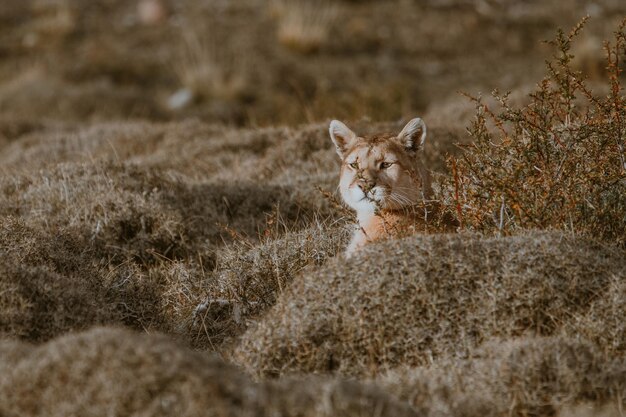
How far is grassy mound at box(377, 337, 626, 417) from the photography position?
10.7 feet

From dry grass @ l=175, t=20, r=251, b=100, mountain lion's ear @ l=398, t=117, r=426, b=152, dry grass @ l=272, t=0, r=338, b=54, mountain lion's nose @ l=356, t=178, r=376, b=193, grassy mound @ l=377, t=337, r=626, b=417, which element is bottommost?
dry grass @ l=175, t=20, r=251, b=100

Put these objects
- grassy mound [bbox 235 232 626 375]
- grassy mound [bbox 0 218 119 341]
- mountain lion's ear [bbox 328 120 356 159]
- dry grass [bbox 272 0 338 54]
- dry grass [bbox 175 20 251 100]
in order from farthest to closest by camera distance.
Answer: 1. dry grass [bbox 272 0 338 54]
2. dry grass [bbox 175 20 251 100]
3. mountain lion's ear [bbox 328 120 356 159]
4. grassy mound [bbox 0 218 119 341]
5. grassy mound [bbox 235 232 626 375]

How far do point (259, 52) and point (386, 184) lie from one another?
10794mm

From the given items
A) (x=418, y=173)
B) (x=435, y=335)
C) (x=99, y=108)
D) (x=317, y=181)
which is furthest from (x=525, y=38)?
(x=435, y=335)

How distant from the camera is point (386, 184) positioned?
15.5 feet

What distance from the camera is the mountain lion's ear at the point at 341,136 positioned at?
16.9 feet

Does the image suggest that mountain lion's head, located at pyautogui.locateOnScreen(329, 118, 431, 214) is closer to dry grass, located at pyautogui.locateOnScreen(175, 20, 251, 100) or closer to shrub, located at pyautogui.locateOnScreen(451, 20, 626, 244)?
shrub, located at pyautogui.locateOnScreen(451, 20, 626, 244)

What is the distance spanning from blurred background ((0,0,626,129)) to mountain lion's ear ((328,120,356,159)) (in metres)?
5.56

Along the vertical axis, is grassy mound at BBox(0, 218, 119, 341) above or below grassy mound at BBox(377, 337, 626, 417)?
below

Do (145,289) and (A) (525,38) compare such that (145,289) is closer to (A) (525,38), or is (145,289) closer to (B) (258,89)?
(B) (258,89)

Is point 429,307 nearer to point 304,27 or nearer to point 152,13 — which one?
point 304,27

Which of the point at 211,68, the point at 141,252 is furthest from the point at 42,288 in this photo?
the point at 211,68

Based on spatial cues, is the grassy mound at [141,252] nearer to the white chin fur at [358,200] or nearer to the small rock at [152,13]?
the white chin fur at [358,200]

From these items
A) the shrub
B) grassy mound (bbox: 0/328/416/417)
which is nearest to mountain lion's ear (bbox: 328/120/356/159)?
the shrub
